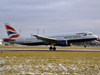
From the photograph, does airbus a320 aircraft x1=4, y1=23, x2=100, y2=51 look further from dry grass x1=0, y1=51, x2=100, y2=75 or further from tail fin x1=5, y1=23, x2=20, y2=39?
dry grass x1=0, y1=51, x2=100, y2=75

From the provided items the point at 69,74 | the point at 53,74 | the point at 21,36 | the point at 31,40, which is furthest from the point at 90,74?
the point at 21,36

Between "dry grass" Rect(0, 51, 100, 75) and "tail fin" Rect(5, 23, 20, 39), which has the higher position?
"tail fin" Rect(5, 23, 20, 39)

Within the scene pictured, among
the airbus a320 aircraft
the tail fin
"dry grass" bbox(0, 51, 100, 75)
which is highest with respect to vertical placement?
the tail fin

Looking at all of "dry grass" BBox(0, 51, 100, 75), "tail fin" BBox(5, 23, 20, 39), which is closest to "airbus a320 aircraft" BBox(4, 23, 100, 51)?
"tail fin" BBox(5, 23, 20, 39)

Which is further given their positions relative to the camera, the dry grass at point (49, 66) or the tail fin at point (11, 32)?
the tail fin at point (11, 32)

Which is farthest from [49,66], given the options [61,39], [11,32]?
[11,32]

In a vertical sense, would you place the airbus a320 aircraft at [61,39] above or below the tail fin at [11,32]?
below

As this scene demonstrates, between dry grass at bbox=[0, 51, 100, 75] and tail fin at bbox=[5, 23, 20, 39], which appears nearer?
dry grass at bbox=[0, 51, 100, 75]

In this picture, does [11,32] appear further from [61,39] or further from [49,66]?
[49,66]

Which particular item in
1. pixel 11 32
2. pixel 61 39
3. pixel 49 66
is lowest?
pixel 49 66

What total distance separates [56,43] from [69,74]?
1212 inches

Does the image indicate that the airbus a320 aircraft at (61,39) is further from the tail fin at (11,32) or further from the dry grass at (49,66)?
the dry grass at (49,66)

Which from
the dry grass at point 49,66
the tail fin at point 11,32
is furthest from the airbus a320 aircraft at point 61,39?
the dry grass at point 49,66

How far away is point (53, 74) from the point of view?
725 cm
